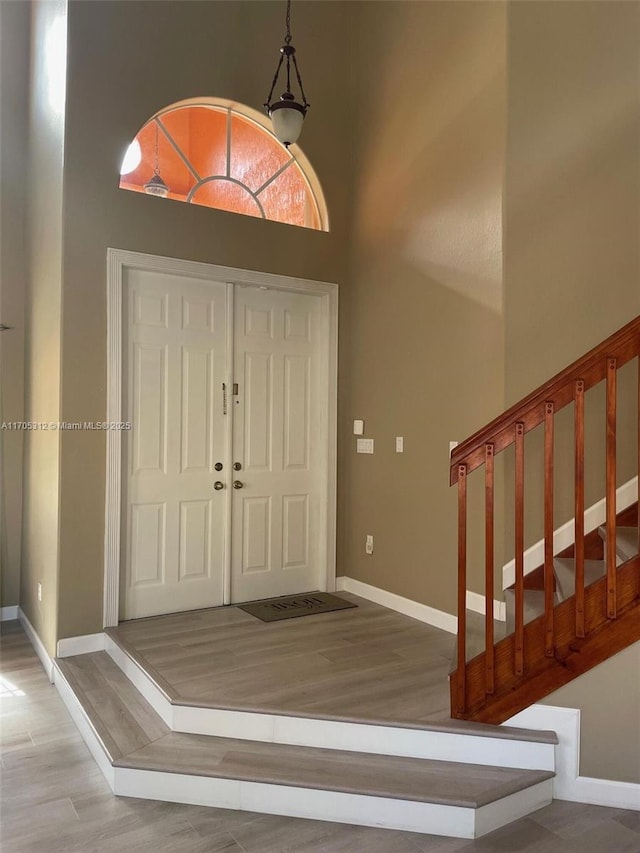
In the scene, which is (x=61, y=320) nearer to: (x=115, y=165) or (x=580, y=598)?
(x=115, y=165)

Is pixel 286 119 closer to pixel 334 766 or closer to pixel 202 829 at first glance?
pixel 334 766

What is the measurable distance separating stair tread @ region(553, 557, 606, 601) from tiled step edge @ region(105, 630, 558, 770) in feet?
2.35

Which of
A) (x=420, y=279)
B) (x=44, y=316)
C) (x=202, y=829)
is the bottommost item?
(x=202, y=829)

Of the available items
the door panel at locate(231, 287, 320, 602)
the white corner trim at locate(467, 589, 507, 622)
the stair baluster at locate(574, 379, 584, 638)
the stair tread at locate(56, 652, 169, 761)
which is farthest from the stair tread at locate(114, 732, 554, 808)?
the door panel at locate(231, 287, 320, 602)

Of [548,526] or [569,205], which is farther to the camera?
[569,205]

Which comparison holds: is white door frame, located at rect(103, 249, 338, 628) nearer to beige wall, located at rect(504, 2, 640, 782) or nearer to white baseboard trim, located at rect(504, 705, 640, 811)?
beige wall, located at rect(504, 2, 640, 782)

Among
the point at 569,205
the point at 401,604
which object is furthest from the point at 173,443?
the point at 569,205

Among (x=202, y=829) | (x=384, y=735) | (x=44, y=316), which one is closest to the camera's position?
(x=202, y=829)

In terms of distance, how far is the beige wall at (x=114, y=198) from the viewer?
3635 millimetres

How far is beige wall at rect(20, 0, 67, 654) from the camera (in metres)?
3.70

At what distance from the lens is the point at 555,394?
2.42 metres

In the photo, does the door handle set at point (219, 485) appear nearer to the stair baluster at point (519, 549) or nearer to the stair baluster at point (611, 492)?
the stair baluster at point (519, 549)

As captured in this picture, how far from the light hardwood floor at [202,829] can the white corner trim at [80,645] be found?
3.08 ft

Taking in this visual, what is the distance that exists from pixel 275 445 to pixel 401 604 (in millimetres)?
1418
